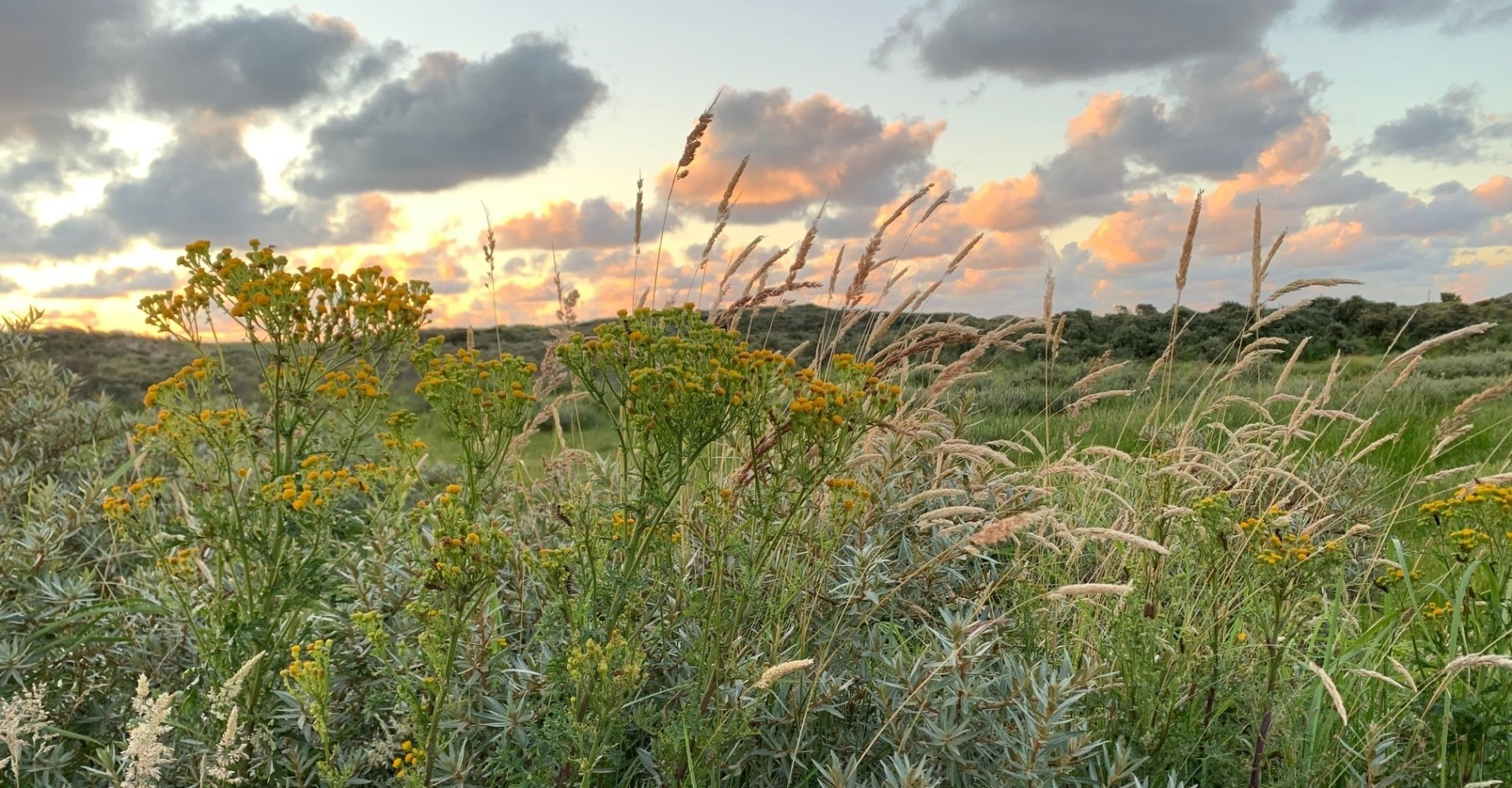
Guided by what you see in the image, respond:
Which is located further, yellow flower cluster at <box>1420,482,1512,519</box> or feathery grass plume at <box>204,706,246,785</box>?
yellow flower cluster at <box>1420,482,1512,519</box>

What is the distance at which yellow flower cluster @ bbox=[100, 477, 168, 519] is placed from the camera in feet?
8.71

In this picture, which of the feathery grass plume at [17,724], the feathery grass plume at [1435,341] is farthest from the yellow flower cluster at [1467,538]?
the feathery grass plume at [17,724]

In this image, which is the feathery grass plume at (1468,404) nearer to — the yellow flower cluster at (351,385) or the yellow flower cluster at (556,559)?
the yellow flower cluster at (556,559)

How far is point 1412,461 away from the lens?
8984mm

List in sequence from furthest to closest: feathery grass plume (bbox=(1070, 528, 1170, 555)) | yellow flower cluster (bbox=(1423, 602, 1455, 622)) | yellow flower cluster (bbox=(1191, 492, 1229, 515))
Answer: yellow flower cluster (bbox=(1423, 602, 1455, 622)) → yellow flower cluster (bbox=(1191, 492, 1229, 515)) → feathery grass plume (bbox=(1070, 528, 1170, 555))

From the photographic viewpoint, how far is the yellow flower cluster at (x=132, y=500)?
2656 millimetres

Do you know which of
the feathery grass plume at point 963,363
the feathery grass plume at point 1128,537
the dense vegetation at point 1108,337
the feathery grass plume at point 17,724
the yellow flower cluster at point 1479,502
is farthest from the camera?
the dense vegetation at point 1108,337

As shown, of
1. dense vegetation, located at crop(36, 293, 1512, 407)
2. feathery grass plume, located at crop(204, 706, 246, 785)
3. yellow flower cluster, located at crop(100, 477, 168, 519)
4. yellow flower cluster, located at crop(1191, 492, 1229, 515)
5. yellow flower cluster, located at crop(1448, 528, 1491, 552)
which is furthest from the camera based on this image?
dense vegetation, located at crop(36, 293, 1512, 407)

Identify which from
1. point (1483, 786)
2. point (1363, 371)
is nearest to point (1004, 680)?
point (1483, 786)

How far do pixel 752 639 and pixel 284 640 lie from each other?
5.14ft

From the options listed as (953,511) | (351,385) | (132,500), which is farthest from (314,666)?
(953,511)

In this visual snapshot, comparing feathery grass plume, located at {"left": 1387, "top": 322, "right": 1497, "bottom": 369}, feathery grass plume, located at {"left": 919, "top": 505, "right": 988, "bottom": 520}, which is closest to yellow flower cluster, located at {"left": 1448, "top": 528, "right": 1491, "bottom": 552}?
feathery grass plume, located at {"left": 1387, "top": 322, "right": 1497, "bottom": 369}

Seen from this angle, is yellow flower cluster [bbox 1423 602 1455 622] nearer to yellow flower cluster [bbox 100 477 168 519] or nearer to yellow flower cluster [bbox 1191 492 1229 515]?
yellow flower cluster [bbox 1191 492 1229 515]

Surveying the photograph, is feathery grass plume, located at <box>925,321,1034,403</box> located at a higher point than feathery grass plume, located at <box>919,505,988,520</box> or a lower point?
higher
